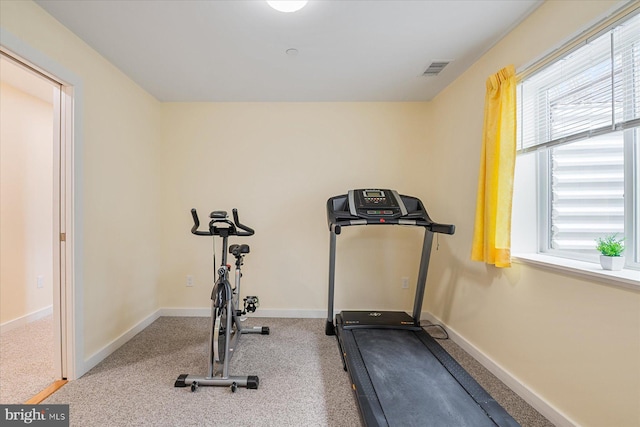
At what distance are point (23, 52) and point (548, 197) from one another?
3.41 m

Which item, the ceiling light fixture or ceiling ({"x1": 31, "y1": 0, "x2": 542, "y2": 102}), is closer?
the ceiling light fixture

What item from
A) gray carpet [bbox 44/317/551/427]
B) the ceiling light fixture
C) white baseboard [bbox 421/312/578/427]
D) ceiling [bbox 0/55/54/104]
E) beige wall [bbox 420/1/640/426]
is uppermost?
ceiling [bbox 0/55/54/104]

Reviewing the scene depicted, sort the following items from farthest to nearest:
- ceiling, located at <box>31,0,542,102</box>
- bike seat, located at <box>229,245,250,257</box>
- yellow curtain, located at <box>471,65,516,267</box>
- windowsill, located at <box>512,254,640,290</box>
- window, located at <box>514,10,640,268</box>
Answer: bike seat, located at <box>229,245,250,257</box>
yellow curtain, located at <box>471,65,516,267</box>
ceiling, located at <box>31,0,542,102</box>
window, located at <box>514,10,640,268</box>
windowsill, located at <box>512,254,640,290</box>

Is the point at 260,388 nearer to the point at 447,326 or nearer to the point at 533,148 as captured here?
the point at 447,326

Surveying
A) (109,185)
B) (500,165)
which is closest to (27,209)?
(109,185)

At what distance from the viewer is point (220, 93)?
283 cm

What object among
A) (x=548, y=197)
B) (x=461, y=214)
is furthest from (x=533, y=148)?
(x=461, y=214)

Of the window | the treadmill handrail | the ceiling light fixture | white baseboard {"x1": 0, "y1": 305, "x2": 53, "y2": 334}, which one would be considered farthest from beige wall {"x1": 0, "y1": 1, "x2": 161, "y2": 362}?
the window

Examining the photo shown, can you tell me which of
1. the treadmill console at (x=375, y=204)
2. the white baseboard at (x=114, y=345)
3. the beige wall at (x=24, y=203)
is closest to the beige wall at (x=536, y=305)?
the treadmill console at (x=375, y=204)

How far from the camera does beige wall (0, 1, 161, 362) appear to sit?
1825 millimetres

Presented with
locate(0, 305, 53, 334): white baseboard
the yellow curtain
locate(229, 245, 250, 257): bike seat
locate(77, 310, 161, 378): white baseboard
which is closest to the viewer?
the yellow curtain

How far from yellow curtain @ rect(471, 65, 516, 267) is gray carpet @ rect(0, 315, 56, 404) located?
10.7ft

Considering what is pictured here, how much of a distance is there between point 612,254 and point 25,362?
3.97m

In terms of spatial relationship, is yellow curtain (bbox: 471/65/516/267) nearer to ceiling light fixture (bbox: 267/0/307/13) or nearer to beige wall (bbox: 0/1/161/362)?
ceiling light fixture (bbox: 267/0/307/13)
